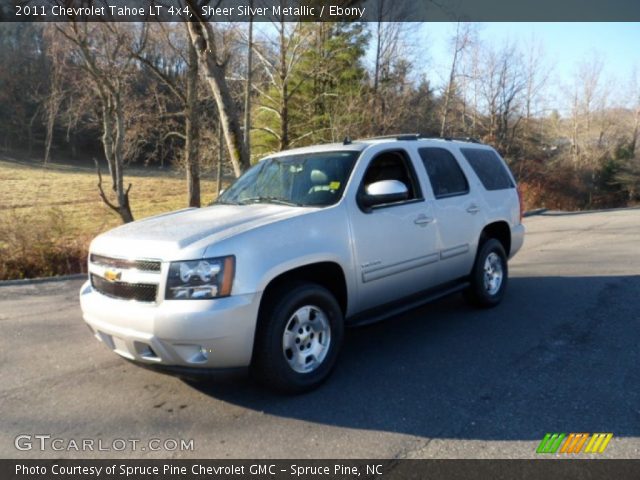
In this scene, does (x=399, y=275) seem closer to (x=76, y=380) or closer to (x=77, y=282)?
(x=76, y=380)

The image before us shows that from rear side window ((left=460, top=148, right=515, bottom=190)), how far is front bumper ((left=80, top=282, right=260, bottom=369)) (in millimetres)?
3600

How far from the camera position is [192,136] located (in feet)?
49.9

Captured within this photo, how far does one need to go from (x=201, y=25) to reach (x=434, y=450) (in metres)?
9.56

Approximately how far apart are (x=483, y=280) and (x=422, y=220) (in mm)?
1417

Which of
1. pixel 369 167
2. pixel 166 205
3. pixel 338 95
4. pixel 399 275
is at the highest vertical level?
pixel 338 95

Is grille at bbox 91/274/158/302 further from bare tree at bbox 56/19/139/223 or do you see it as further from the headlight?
bare tree at bbox 56/19/139/223

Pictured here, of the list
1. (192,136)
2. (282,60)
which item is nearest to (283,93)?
(282,60)

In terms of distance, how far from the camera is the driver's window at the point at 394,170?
4.55 metres

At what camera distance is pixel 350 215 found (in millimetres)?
4062

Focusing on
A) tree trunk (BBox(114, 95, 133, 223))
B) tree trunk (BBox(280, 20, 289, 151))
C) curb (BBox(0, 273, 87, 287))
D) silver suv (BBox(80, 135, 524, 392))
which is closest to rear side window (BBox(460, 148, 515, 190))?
silver suv (BBox(80, 135, 524, 392))

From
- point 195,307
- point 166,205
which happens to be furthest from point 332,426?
point 166,205

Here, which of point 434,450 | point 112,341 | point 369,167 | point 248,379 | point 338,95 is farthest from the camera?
point 338,95

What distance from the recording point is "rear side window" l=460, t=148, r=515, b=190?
19.0ft

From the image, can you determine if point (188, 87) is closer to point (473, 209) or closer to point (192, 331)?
point (473, 209)
